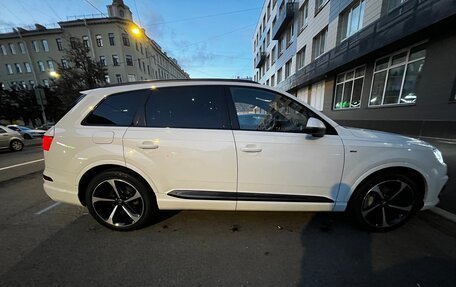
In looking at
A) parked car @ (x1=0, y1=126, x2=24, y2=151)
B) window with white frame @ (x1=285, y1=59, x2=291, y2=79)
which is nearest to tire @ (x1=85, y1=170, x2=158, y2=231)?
parked car @ (x1=0, y1=126, x2=24, y2=151)

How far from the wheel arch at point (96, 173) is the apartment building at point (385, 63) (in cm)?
804

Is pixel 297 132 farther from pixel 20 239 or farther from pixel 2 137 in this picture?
pixel 2 137

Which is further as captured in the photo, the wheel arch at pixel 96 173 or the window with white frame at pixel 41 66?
the window with white frame at pixel 41 66

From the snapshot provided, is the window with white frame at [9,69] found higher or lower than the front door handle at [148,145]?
higher

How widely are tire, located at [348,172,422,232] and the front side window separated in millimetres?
1197

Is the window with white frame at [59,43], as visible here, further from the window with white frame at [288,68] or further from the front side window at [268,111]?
the front side window at [268,111]

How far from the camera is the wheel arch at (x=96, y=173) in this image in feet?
8.05

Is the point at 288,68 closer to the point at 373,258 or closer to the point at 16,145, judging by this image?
the point at 373,258

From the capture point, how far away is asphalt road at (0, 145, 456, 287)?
6.06 feet

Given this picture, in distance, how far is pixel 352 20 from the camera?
1022 cm

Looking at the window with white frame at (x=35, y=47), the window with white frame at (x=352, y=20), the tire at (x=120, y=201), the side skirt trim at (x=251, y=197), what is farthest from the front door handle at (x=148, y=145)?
the window with white frame at (x=35, y=47)

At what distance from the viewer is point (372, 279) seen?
182cm

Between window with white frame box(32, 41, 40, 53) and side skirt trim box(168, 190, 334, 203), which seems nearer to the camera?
side skirt trim box(168, 190, 334, 203)

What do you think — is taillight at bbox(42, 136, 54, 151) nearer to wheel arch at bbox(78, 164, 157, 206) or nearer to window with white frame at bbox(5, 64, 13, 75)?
wheel arch at bbox(78, 164, 157, 206)
